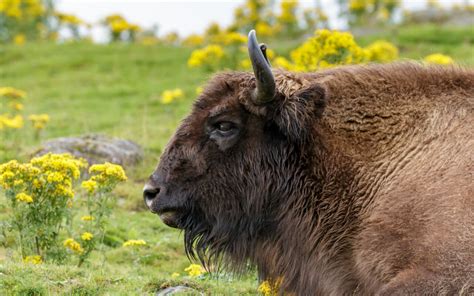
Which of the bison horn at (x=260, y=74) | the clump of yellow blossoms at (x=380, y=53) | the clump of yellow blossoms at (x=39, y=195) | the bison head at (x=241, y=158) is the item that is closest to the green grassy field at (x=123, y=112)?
the clump of yellow blossoms at (x=39, y=195)

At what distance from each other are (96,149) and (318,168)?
22.9 ft

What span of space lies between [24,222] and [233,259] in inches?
100

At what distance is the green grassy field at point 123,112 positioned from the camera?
7.77 m

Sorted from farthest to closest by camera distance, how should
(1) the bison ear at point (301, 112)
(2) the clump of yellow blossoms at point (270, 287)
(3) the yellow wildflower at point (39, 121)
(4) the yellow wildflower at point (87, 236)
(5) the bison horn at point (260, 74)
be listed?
(3) the yellow wildflower at point (39, 121)
(4) the yellow wildflower at point (87, 236)
(2) the clump of yellow blossoms at point (270, 287)
(1) the bison ear at point (301, 112)
(5) the bison horn at point (260, 74)

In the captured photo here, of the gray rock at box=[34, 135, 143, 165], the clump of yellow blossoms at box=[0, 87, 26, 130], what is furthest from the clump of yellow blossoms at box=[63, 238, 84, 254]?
the clump of yellow blossoms at box=[0, 87, 26, 130]

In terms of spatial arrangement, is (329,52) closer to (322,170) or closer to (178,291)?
(178,291)

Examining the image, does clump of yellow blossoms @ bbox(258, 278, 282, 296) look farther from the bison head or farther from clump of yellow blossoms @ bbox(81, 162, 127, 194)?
clump of yellow blossoms @ bbox(81, 162, 127, 194)

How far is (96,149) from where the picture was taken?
12.8 meters

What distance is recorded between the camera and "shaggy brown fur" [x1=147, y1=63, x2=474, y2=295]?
582 cm

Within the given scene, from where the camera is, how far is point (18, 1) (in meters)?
28.9

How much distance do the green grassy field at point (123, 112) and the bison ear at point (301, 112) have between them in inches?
48.1

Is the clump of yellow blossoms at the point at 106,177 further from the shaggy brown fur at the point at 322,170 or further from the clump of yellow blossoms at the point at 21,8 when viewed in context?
the clump of yellow blossoms at the point at 21,8

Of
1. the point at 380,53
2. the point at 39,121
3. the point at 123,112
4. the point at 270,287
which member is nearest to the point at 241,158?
the point at 270,287

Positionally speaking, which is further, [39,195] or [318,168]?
[39,195]
